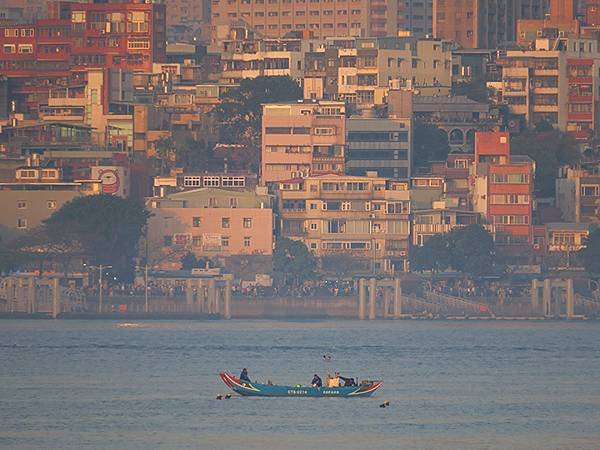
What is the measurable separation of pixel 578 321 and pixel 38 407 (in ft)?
250

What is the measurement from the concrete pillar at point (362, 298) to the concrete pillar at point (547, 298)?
11978 mm

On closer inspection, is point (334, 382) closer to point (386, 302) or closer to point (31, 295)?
point (31, 295)

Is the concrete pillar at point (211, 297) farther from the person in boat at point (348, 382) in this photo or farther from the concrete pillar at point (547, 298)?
the person in boat at point (348, 382)

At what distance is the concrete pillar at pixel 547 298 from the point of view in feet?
642

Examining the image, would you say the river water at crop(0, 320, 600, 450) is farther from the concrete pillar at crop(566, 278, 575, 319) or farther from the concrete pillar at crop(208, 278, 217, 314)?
the concrete pillar at crop(566, 278, 575, 319)

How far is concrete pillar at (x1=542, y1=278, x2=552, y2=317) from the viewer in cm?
19575

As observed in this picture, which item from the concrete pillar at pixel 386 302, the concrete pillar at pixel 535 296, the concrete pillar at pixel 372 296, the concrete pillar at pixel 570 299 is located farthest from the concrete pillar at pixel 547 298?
the concrete pillar at pixel 372 296

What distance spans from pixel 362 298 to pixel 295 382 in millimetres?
58467

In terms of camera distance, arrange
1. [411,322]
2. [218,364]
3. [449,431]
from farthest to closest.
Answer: [411,322] → [218,364] → [449,431]

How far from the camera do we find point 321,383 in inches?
5084

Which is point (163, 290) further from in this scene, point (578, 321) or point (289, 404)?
point (289, 404)

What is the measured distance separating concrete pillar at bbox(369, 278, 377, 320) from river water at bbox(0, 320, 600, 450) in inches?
105

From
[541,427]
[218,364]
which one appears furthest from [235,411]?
[218,364]

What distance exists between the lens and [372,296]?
19550cm
